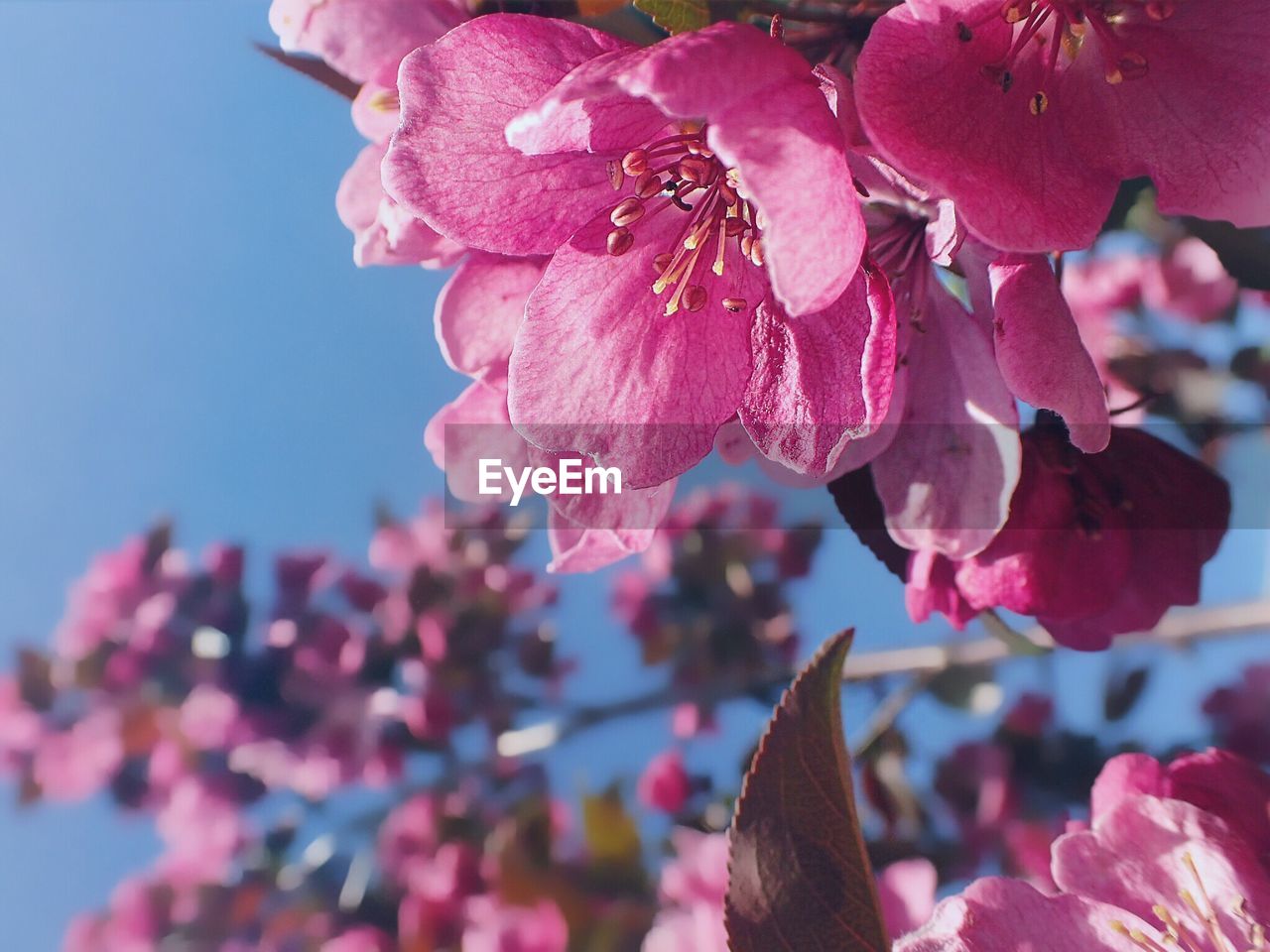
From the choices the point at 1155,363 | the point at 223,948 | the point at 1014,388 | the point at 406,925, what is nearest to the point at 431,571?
the point at 406,925

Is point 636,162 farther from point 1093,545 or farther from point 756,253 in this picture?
point 1093,545

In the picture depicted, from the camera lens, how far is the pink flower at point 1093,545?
0.35 metres

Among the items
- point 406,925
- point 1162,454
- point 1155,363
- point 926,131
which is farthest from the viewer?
point 406,925

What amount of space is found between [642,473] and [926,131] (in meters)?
0.13

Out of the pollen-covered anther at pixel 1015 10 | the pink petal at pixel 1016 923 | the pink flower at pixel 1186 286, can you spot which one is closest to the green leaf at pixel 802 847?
the pink petal at pixel 1016 923

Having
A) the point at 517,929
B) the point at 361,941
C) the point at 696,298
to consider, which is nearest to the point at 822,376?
the point at 696,298

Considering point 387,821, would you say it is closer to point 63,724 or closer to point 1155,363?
point 63,724

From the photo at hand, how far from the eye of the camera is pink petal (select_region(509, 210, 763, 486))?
284mm

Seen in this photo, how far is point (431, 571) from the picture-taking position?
3.93 ft

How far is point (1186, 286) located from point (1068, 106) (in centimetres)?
83

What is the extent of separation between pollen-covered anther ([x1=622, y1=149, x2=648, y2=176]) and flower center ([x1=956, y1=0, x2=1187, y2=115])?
4.2 inches

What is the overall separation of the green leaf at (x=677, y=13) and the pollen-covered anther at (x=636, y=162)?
0.05 meters

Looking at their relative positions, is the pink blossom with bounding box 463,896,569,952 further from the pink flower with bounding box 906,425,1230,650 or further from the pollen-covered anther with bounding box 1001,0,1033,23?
the pollen-covered anther with bounding box 1001,0,1033,23

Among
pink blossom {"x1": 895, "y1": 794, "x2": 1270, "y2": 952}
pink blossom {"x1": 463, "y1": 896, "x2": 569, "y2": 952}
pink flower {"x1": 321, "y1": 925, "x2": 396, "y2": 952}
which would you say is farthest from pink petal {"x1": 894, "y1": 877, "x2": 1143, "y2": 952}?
pink flower {"x1": 321, "y1": 925, "x2": 396, "y2": 952}
